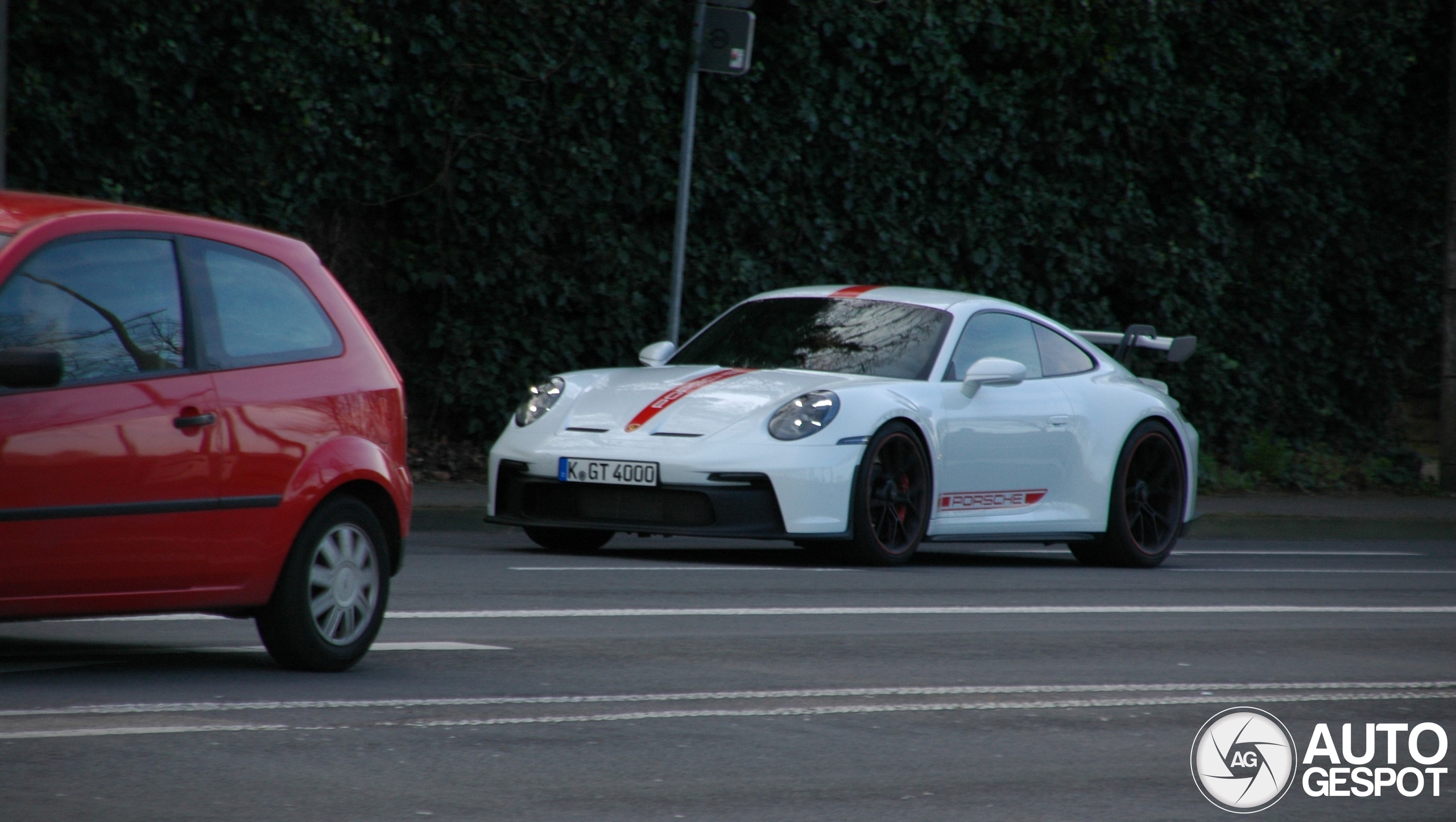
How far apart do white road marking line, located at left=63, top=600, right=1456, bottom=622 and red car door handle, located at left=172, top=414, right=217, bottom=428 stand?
1325 mm

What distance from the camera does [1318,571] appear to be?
12.1 m

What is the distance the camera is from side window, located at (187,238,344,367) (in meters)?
6.01

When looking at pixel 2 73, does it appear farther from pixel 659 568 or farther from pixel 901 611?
pixel 901 611

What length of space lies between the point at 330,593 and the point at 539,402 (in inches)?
170

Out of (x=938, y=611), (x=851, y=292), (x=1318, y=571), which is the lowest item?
(x=1318, y=571)

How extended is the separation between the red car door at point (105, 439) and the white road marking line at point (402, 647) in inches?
31.5

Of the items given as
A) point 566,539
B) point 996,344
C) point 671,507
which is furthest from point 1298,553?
point 671,507

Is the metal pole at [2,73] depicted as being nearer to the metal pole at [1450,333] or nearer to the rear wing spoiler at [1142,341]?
the rear wing spoiler at [1142,341]

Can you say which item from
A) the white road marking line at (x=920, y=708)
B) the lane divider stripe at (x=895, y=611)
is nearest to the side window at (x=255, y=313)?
the lane divider stripe at (x=895, y=611)

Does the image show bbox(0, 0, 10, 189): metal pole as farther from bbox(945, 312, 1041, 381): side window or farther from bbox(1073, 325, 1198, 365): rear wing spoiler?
bbox(1073, 325, 1198, 365): rear wing spoiler

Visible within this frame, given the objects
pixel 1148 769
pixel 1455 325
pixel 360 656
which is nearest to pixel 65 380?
pixel 360 656

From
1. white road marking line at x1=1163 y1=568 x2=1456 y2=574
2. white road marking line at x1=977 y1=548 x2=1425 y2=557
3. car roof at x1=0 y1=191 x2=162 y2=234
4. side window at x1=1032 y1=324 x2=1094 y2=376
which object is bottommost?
white road marking line at x1=977 y1=548 x2=1425 y2=557

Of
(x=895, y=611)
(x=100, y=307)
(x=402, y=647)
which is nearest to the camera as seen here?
(x=100, y=307)

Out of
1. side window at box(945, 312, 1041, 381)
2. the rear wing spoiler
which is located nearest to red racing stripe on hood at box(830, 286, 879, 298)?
side window at box(945, 312, 1041, 381)
